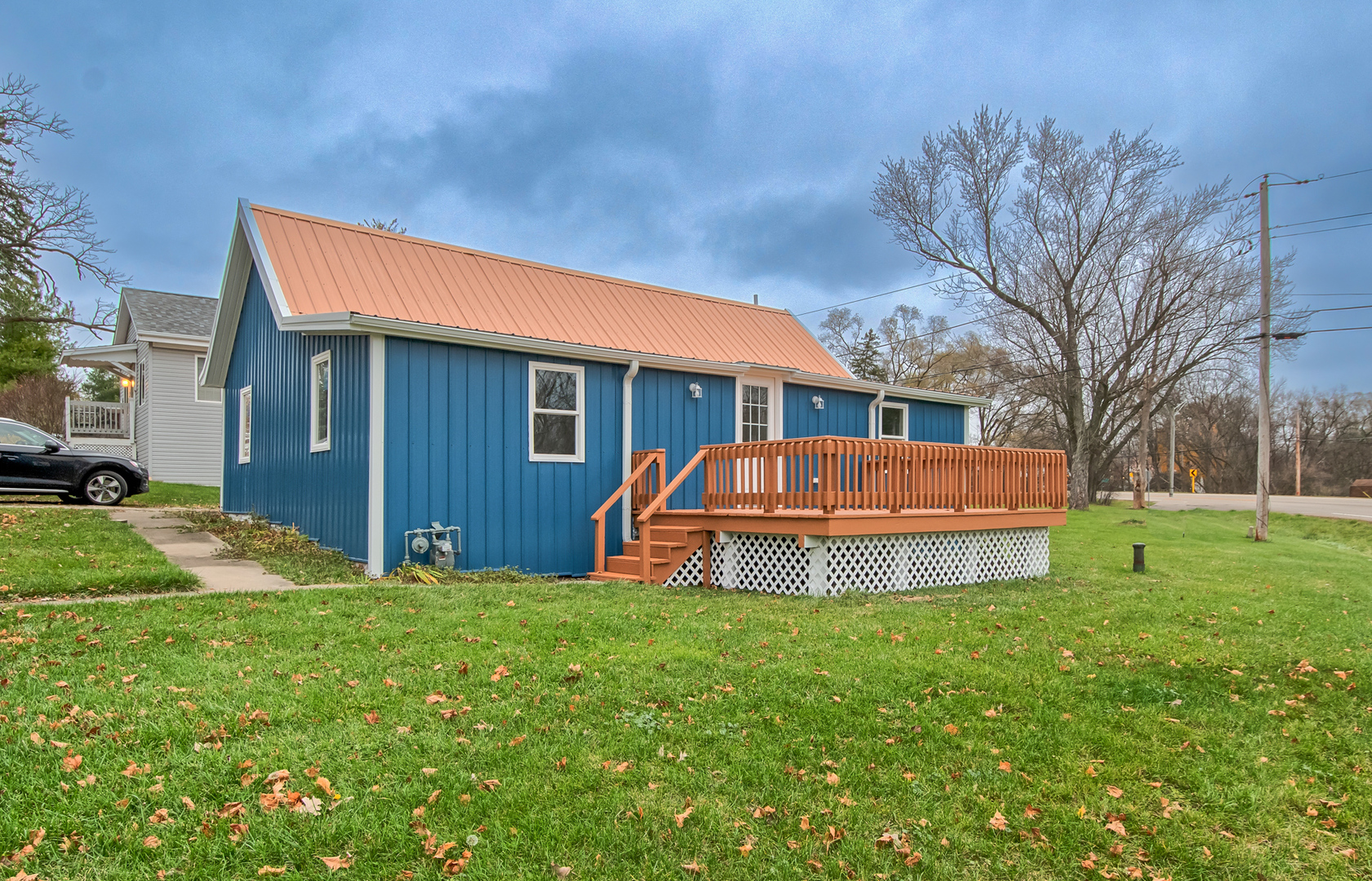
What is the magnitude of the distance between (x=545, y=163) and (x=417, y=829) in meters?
35.9

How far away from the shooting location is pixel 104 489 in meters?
14.4

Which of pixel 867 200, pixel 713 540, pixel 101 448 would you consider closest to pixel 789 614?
pixel 713 540

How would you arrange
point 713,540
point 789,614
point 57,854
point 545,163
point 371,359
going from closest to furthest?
point 57,854 → point 789,614 → point 371,359 → point 713,540 → point 545,163

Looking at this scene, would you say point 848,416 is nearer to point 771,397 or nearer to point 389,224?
point 771,397

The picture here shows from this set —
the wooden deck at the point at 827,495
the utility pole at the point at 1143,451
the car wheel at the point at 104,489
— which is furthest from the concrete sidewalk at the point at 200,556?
the utility pole at the point at 1143,451

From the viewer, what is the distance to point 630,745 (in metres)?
4.00

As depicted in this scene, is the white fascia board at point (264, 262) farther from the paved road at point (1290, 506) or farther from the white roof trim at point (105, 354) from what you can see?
the paved road at point (1290, 506)

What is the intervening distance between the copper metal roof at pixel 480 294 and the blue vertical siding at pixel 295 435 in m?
0.83

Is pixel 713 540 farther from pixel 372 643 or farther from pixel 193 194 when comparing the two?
pixel 193 194

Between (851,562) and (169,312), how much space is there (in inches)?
802

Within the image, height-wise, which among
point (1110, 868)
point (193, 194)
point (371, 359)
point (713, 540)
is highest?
point (193, 194)

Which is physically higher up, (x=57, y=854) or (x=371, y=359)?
(x=371, y=359)

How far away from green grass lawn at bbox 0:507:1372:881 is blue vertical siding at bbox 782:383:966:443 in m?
6.80

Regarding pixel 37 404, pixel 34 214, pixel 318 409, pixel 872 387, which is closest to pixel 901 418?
pixel 872 387
